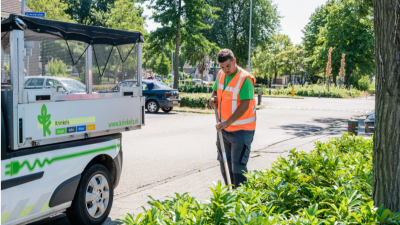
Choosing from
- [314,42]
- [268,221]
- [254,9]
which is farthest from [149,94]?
[314,42]

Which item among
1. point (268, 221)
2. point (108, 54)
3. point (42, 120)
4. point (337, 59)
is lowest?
point (268, 221)

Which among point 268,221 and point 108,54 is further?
point 108,54

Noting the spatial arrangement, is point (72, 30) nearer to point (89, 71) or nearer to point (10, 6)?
point (89, 71)

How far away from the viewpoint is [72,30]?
4.20 m

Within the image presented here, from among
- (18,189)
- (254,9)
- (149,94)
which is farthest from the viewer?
(254,9)

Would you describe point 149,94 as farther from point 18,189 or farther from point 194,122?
point 18,189

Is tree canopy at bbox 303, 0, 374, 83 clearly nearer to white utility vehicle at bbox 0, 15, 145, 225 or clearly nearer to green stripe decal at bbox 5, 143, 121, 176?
white utility vehicle at bbox 0, 15, 145, 225

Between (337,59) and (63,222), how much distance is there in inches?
1885

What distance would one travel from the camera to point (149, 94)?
19.0 metres

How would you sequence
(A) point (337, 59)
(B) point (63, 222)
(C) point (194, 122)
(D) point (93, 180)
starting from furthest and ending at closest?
(A) point (337, 59) → (C) point (194, 122) → (B) point (63, 222) → (D) point (93, 180)

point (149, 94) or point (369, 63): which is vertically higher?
point (369, 63)

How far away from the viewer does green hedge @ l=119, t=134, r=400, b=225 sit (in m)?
2.38

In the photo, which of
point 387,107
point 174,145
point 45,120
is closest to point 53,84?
point 45,120

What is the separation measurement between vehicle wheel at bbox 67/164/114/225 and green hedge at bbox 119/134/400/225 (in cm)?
123
